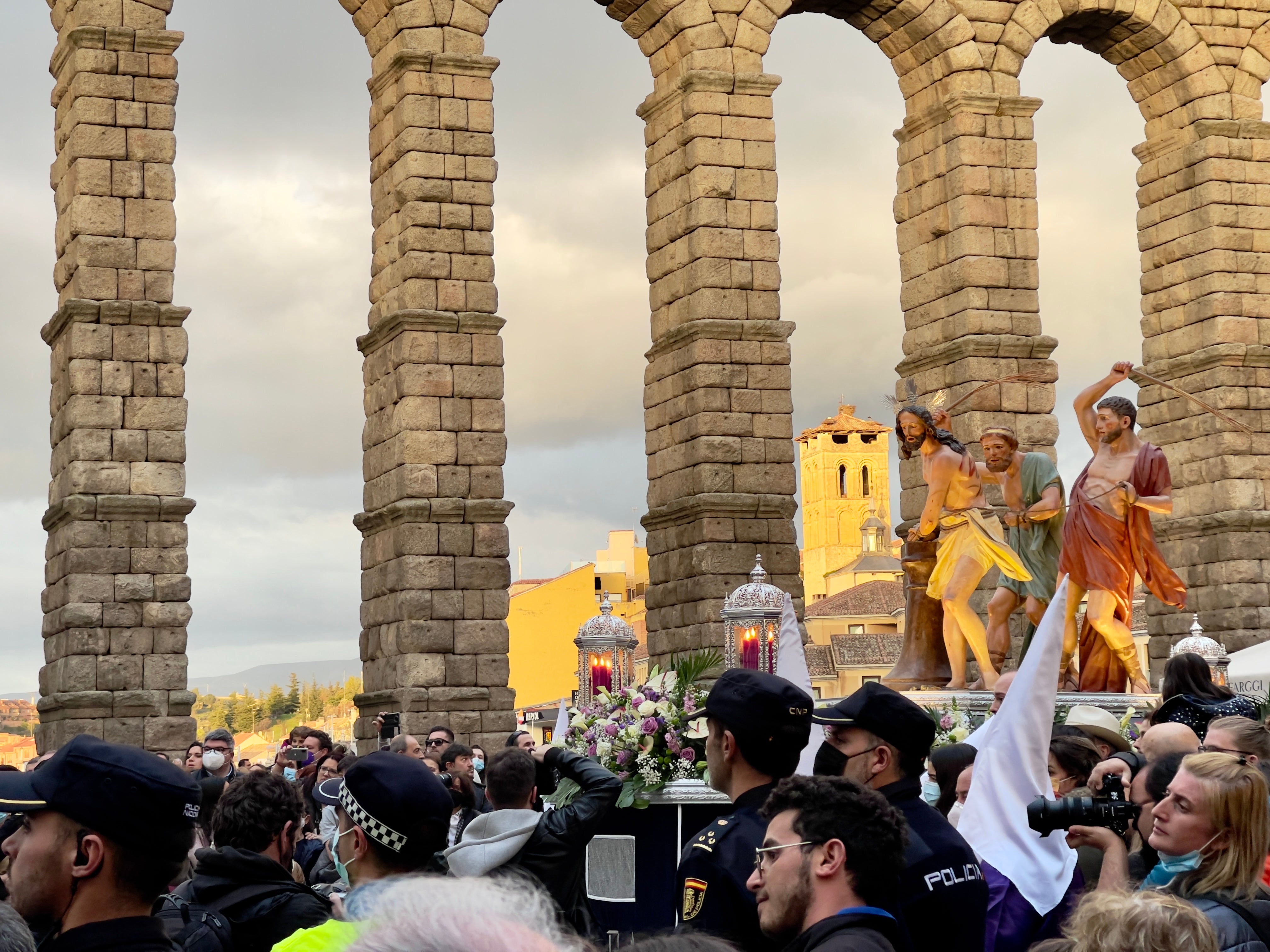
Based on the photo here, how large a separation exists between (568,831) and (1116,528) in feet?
32.7

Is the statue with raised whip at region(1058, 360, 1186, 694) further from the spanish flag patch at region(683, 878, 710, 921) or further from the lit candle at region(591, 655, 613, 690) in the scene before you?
the spanish flag patch at region(683, 878, 710, 921)

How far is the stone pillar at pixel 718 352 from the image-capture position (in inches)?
749

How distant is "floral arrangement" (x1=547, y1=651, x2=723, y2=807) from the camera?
718 cm

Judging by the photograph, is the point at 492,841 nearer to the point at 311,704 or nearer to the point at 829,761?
the point at 829,761

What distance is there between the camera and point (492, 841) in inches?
207

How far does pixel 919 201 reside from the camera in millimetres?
20953

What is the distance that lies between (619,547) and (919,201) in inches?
1259

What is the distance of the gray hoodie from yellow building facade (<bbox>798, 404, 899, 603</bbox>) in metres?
94.4

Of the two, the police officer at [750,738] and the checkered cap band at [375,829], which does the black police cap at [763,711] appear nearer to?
the police officer at [750,738]

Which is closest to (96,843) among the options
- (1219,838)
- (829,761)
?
(829,761)

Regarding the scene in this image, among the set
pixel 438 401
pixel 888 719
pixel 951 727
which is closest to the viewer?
pixel 888 719

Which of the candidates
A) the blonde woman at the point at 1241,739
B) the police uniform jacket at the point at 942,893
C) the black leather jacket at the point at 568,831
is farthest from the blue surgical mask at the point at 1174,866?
the black leather jacket at the point at 568,831

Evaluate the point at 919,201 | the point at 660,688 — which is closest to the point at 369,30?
the point at 919,201

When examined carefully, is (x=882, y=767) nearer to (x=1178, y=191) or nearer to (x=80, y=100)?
(x=80, y=100)
